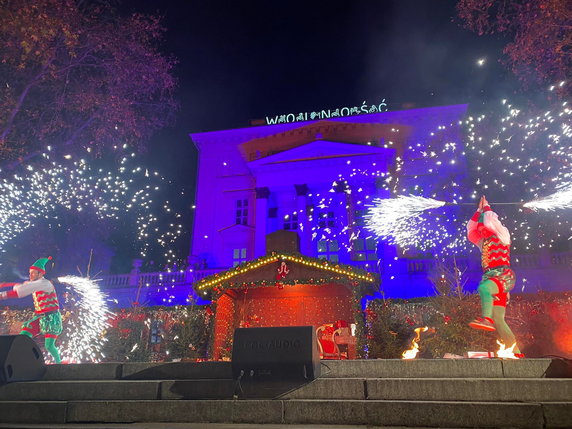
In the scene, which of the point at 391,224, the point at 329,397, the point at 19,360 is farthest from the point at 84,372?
the point at 391,224

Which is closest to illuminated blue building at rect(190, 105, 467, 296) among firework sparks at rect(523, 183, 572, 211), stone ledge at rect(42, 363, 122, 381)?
firework sparks at rect(523, 183, 572, 211)

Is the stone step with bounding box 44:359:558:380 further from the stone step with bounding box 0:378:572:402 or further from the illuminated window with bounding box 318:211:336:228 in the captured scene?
the illuminated window with bounding box 318:211:336:228

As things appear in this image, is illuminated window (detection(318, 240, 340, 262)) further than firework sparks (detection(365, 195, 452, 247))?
Yes

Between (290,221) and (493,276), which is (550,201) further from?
(290,221)

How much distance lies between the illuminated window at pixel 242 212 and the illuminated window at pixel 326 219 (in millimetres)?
5248

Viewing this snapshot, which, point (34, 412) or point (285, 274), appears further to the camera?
point (285, 274)

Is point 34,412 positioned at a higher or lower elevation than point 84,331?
lower

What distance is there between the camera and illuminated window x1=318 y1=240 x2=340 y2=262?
70.6ft

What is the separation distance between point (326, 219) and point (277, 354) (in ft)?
57.8

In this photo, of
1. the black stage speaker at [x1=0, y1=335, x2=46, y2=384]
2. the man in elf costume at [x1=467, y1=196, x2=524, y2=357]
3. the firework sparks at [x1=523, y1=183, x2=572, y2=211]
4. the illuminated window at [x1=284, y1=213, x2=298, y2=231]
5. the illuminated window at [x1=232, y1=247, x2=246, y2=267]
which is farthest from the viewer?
the illuminated window at [x1=232, y1=247, x2=246, y2=267]

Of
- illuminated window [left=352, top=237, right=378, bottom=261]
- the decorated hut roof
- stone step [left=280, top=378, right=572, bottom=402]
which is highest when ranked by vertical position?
illuminated window [left=352, top=237, right=378, bottom=261]

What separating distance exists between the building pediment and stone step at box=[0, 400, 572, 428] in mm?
18566

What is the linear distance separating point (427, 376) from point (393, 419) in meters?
1.45

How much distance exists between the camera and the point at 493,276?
24.8 ft
